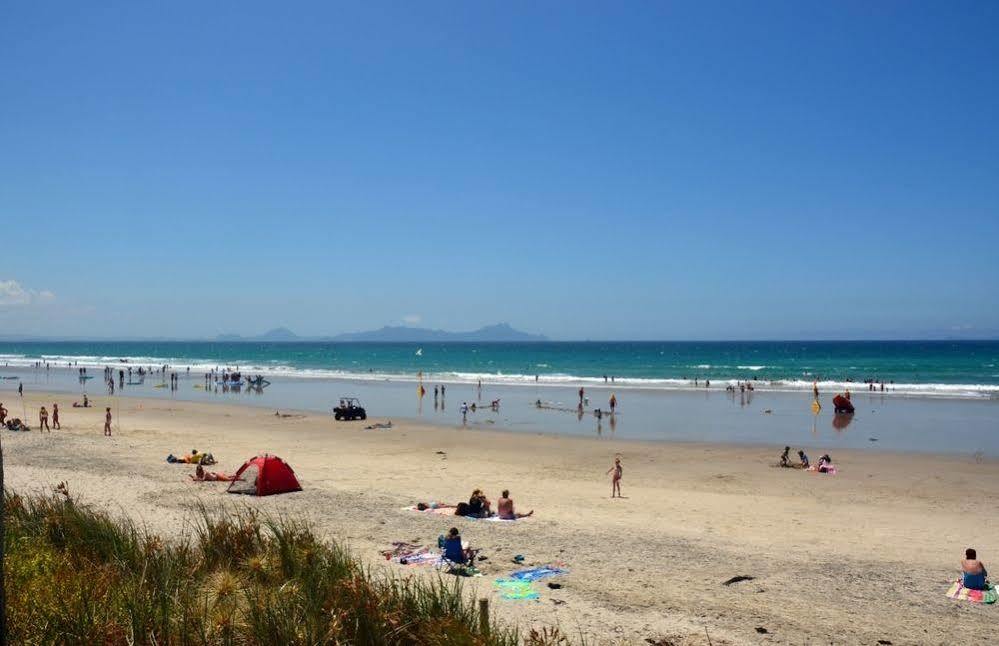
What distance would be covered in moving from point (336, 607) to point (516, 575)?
5.27m

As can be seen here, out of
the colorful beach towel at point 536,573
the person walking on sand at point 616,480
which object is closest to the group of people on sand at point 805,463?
the person walking on sand at point 616,480

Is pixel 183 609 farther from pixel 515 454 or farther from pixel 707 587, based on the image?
pixel 515 454

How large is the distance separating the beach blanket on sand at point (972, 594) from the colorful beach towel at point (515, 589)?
19.1 feet

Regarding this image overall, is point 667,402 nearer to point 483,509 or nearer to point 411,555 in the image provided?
point 483,509

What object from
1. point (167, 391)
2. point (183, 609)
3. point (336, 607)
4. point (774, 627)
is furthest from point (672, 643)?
point (167, 391)

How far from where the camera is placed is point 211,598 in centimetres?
772

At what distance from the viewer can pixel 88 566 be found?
7.95m


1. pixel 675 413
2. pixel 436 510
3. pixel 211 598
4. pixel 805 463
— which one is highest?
pixel 211 598

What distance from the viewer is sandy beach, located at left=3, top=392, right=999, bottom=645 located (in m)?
9.51

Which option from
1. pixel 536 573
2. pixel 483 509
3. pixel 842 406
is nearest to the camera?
pixel 536 573

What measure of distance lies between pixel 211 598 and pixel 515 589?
4181mm

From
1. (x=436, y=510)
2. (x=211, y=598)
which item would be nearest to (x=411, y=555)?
(x=436, y=510)

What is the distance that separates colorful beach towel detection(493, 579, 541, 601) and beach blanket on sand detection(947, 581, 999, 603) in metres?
5.83

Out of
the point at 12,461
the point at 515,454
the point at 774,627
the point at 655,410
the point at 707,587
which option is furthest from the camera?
the point at 655,410
